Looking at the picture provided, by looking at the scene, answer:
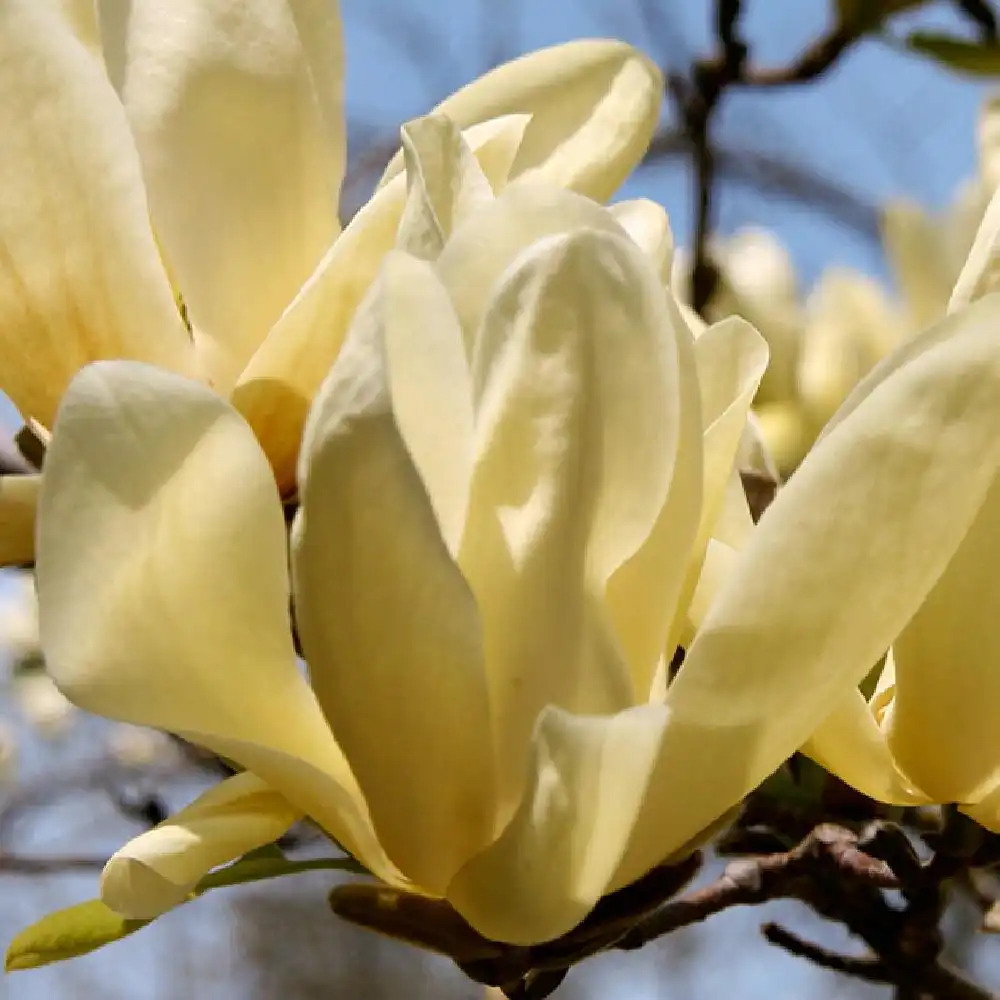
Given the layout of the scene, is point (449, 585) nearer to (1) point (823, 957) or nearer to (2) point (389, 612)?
(2) point (389, 612)

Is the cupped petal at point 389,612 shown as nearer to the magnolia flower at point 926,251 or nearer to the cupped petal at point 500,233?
the cupped petal at point 500,233

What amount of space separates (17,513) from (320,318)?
0.10m

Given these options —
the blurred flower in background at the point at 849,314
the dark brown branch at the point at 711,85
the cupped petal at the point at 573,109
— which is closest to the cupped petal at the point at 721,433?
the cupped petal at the point at 573,109

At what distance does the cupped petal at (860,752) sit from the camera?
366 millimetres

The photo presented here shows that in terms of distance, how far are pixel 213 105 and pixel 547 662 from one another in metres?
0.21

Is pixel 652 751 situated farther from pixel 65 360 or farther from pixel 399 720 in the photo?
pixel 65 360

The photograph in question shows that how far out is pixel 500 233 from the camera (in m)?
0.33

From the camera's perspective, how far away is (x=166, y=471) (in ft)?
1.00

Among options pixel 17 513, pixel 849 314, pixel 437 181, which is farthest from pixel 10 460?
pixel 849 314

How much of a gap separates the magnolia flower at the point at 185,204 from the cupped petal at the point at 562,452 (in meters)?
0.10

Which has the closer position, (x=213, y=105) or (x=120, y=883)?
(x=120, y=883)

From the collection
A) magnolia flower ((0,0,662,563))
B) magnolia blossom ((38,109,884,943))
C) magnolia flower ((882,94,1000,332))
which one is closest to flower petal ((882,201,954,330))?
magnolia flower ((882,94,1000,332))

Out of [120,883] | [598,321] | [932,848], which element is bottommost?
[932,848]

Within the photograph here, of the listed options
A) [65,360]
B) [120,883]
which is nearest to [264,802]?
[120,883]
